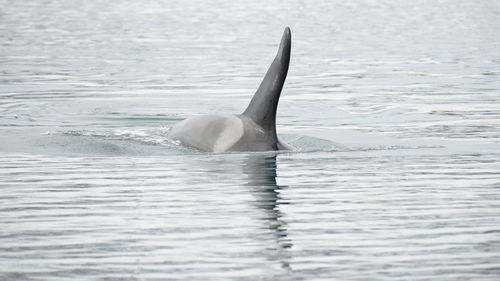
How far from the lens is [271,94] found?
13781 mm

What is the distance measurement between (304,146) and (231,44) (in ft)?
81.3

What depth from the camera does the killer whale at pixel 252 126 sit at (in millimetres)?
13750

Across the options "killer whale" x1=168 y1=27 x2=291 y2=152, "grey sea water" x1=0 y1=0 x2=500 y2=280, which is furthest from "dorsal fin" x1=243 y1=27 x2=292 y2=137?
"grey sea water" x1=0 y1=0 x2=500 y2=280

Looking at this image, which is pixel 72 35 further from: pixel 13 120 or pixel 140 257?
pixel 140 257

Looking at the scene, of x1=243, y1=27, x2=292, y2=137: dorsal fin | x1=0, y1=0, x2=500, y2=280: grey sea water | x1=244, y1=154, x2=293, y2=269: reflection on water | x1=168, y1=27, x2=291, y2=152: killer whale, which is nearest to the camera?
x1=0, y1=0, x2=500, y2=280: grey sea water

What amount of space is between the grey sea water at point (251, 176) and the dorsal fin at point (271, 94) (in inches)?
16.6

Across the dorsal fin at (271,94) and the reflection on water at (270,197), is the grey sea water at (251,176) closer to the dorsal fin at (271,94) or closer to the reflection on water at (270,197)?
the reflection on water at (270,197)

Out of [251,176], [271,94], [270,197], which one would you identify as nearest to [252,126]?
[271,94]

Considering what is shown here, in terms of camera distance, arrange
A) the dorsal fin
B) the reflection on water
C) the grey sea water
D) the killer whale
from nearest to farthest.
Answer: the grey sea water, the reflection on water, the dorsal fin, the killer whale

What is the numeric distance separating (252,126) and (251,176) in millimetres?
1431

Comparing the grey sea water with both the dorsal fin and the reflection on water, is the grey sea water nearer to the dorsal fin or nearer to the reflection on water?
the reflection on water

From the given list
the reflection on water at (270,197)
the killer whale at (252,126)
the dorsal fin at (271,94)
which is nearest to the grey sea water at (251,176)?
the reflection on water at (270,197)

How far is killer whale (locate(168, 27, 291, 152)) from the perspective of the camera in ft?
45.1

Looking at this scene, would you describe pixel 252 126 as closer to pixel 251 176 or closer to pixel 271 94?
pixel 271 94
